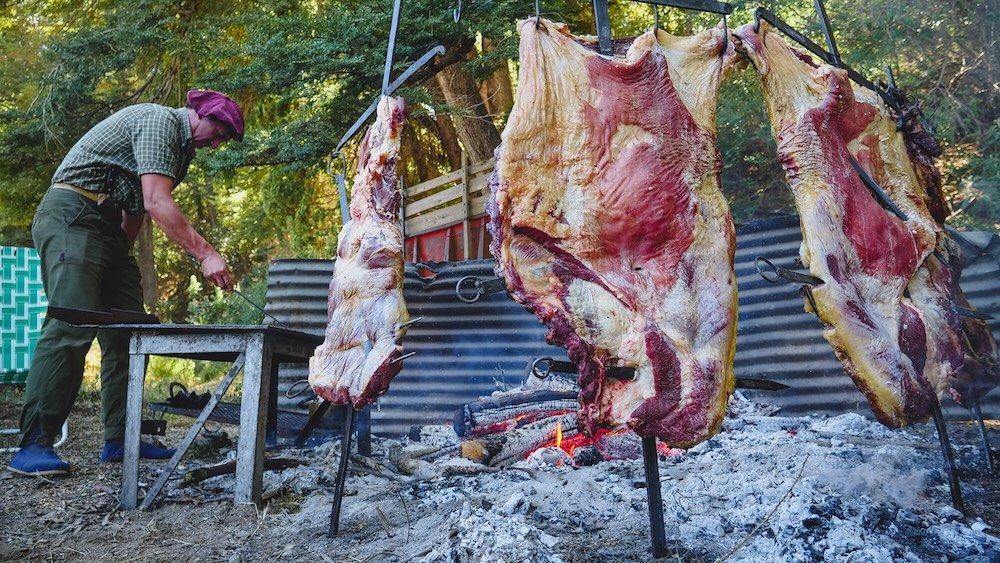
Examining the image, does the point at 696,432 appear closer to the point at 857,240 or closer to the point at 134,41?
the point at 857,240

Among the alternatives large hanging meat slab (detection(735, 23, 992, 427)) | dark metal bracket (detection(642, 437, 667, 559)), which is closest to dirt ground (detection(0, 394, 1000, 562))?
dark metal bracket (detection(642, 437, 667, 559))

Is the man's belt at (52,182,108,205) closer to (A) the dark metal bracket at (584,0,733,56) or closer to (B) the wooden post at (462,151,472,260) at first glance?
(A) the dark metal bracket at (584,0,733,56)

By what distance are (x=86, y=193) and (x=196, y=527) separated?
2.54 metres

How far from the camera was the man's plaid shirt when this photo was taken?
452 cm

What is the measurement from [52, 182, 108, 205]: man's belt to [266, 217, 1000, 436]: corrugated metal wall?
6.72 ft

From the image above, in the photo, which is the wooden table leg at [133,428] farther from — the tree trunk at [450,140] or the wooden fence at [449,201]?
the tree trunk at [450,140]

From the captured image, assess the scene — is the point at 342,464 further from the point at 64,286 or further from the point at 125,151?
the point at 125,151

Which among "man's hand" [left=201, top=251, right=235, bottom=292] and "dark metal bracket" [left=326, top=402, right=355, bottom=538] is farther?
"man's hand" [left=201, top=251, right=235, bottom=292]

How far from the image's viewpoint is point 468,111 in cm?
903

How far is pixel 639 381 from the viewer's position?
2.31 meters

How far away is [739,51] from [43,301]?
859cm

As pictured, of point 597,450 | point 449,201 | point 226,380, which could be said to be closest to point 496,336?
point 597,450

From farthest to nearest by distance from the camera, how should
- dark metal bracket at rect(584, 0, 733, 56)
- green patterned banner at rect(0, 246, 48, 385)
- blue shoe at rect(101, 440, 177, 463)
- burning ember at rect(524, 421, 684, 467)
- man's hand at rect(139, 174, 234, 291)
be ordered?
green patterned banner at rect(0, 246, 48, 385) < blue shoe at rect(101, 440, 177, 463) < man's hand at rect(139, 174, 234, 291) < burning ember at rect(524, 421, 684, 467) < dark metal bracket at rect(584, 0, 733, 56)

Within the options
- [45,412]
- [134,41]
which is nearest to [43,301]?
[134,41]
